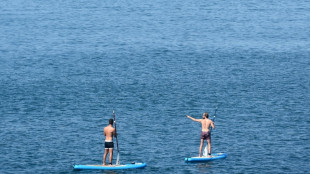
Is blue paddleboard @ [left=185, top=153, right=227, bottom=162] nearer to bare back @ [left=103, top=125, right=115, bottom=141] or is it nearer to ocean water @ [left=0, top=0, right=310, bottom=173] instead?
ocean water @ [left=0, top=0, right=310, bottom=173]

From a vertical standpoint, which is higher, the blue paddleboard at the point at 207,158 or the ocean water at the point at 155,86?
the ocean water at the point at 155,86

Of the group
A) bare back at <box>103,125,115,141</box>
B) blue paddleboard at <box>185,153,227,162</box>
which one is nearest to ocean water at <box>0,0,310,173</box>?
blue paddleboard at <box>185,153,227,162</box>

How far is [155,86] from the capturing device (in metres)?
65.8

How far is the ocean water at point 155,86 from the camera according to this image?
45.8m

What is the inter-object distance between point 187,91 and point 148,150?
59.4ft

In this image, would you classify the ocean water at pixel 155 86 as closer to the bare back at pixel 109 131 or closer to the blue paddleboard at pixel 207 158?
the blue paddleboard at pixel 207 158

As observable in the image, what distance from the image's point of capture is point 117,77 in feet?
231

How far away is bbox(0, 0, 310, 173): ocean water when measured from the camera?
1801 inches

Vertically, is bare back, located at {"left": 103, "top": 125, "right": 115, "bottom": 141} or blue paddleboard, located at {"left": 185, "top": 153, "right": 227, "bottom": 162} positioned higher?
bare back, located at {"left": 103, "top": 125, "right": 115, "bottom": 141}

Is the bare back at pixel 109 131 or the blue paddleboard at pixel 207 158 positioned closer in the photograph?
the bare back at pixel 109 131

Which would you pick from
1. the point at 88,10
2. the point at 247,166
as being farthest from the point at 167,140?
the point at 88,10

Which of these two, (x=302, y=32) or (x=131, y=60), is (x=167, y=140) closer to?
(x=131, y=60)

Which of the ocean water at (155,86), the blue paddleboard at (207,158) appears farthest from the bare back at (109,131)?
the blue paddleboard at (207,158)

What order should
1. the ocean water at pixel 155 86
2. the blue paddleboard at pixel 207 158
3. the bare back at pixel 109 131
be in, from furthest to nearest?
the ocean water at pixel 155 86, the blue paddleboard at pixel 207 158, the bare back at pixel 109 131
